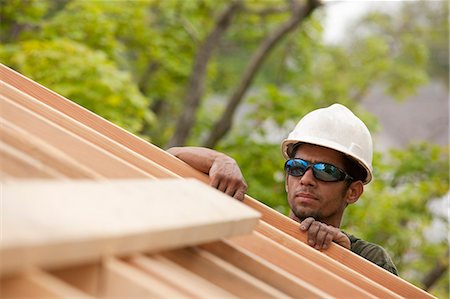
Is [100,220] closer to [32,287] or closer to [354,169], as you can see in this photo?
[32,287]

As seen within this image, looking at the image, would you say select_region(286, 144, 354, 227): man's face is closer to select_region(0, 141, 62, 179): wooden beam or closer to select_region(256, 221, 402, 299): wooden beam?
select_region(256, 221, 402, 299): wooden beam

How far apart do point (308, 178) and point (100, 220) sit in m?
2.64

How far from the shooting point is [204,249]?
216 centimetres

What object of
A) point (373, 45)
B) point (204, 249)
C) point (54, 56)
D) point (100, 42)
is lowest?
point (204, 249)

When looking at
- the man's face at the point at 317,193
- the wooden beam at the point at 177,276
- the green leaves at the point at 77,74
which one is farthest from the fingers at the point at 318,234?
the green leaves at the point at 77,74

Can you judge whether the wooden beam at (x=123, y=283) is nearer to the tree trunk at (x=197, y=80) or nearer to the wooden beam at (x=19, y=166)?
the wooden beam at (x=19, y=166)

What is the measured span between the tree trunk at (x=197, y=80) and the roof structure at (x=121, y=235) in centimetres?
949

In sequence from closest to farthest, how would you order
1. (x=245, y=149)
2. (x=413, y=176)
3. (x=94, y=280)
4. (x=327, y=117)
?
(x=94, y=280)
(x=327, y=117)
(x=245, y=149)
(x=413, y=176)

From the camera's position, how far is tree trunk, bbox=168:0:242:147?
12617 millimetres

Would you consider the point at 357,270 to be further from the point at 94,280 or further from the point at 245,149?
the point at 245,149

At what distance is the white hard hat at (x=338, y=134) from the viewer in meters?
4.19

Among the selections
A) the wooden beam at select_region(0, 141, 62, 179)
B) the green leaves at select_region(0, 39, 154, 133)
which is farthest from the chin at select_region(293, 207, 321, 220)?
the green leaves at select_region(0, 39, 154, 133)

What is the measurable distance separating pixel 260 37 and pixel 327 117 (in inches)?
473

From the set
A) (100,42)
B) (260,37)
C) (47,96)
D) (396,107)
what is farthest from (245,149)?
(396,107)
